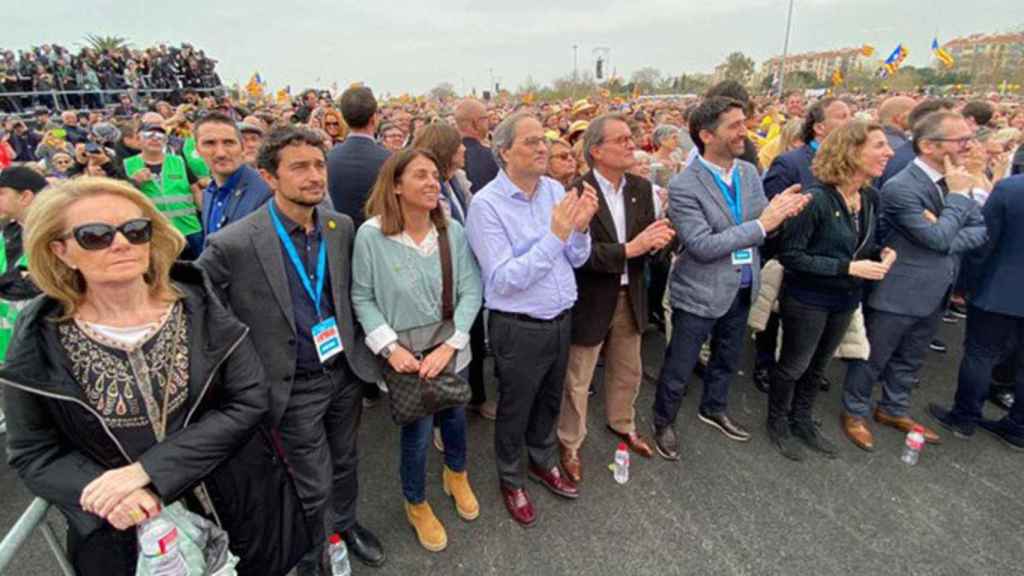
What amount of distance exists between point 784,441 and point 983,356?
1495mm

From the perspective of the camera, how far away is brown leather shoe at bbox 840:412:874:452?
3458 mm

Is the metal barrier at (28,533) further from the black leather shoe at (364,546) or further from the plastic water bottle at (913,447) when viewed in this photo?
the plastic water bottle at (913,447)

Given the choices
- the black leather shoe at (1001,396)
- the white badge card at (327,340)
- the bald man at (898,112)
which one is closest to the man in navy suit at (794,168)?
the bald man at (898,112)

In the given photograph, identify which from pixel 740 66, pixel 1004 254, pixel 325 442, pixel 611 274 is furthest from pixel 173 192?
pixel 740 66

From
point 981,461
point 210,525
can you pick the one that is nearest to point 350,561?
point 210,525

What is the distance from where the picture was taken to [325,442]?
7.64 feet

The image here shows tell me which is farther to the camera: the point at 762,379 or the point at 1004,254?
the point at 762,379

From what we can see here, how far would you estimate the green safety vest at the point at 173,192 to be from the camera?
4035 millimetres

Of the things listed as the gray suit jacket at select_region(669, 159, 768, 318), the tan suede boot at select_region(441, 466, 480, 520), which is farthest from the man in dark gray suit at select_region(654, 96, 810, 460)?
the tan suede boot at select_region(441, 466, 480, 520)

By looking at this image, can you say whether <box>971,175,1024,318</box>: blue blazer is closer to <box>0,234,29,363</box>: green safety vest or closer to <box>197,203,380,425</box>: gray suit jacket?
<box>197,203,380,425</box>: gray suit jacket

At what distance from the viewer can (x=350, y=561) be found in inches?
103

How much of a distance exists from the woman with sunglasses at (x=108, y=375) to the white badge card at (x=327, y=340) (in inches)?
19.0

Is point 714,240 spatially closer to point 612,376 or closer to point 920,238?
point 612,376

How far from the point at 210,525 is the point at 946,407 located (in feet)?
15.9
